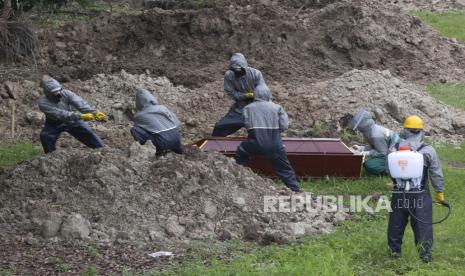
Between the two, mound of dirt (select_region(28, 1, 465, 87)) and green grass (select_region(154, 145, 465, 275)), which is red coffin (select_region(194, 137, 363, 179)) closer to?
green grass (select_region(154, 145, 465, 275))

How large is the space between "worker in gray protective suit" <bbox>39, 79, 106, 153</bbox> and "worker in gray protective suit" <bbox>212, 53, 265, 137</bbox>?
2.02 meters

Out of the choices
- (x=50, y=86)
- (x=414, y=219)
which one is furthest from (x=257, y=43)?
(x=414, y=219)

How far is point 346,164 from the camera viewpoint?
14.2m

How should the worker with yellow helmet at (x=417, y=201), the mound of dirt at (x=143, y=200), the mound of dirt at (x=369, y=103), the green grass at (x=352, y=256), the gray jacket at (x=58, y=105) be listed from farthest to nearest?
1. the mound of dirt at (x=369, y=103)
2. the gray jacket at (x=58, y=105)
3. the mound of dirt at (x=143, y=200)
4. the worker with yellow helmet at (x=417, y=201)
5. the green grass at (x=352, y=256)

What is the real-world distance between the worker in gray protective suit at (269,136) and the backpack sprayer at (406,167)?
314 cm

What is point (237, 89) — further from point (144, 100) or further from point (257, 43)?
point (257, 43)

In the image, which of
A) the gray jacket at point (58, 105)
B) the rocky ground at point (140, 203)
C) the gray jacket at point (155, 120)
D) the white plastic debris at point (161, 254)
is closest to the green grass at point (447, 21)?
the gray jacket at point (58, 105)

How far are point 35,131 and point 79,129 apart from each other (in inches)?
122

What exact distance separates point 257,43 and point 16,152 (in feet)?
24.7

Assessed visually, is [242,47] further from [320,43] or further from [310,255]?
[310,255]

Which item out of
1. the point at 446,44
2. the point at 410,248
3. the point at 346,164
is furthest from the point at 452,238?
the point at 446,44

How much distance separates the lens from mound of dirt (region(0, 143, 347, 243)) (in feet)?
36.1

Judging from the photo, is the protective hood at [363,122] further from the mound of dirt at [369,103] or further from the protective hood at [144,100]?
the mound of dirt at [369,103]

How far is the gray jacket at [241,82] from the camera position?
1512cm
